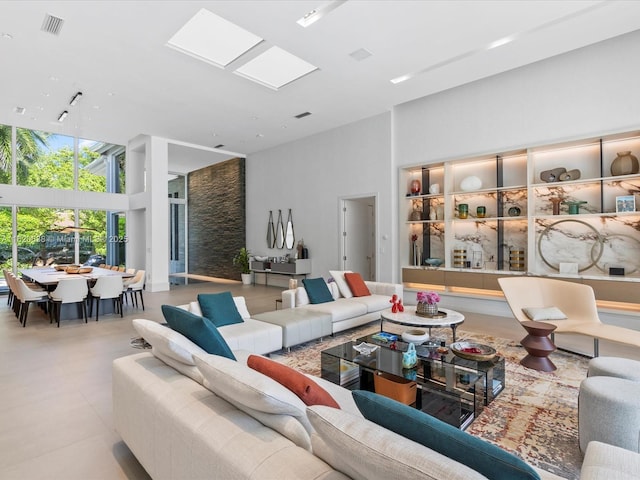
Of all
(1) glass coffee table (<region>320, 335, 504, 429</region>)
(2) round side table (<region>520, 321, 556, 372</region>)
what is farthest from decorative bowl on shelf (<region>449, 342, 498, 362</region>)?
(2) round side table (<region>520, 321, 556, 372</region>)

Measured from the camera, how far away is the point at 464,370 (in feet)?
9.41

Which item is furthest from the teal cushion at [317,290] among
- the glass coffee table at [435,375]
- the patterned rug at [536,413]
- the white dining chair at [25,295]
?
the white dining chair at [25,295]

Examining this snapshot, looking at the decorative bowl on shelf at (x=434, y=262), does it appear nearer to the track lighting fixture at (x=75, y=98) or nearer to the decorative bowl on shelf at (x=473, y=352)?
the decorative bowl on shelf at (x=473, y=352)

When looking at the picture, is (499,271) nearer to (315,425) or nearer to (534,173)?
(534,173)

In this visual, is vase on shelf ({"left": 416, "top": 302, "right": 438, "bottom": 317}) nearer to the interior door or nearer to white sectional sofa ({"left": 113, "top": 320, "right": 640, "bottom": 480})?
white sectional sofa ({"left": 113, "top": 320, "right": 640, "bottom": 480})

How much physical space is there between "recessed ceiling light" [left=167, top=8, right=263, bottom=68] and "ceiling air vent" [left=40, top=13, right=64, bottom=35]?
1.29 m

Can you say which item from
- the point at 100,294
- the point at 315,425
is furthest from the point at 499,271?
the point at 100,294

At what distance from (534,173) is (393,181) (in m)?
2.62

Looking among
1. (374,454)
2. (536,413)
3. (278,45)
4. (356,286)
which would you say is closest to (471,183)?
(356,286)

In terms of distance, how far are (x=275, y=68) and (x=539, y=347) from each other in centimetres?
546

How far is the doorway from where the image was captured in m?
8.48

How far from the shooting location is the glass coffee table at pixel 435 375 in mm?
2611

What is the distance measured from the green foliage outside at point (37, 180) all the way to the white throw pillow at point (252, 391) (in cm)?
964

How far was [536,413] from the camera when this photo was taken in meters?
2.68
